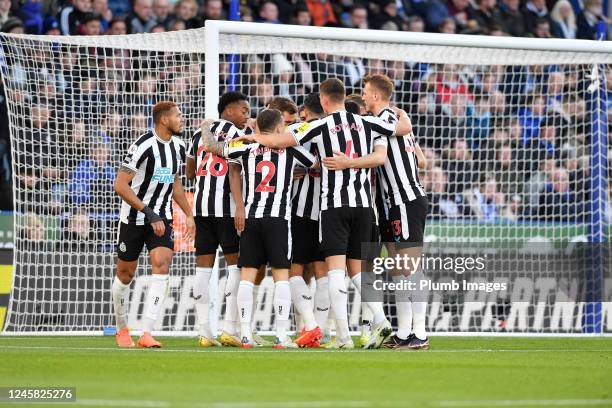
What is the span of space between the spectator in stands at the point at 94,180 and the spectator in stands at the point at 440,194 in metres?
4.03

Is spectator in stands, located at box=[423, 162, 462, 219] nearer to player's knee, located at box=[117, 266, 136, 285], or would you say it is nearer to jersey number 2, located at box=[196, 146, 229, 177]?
jersey number 2, located at box=[196, 146, 229, 177]

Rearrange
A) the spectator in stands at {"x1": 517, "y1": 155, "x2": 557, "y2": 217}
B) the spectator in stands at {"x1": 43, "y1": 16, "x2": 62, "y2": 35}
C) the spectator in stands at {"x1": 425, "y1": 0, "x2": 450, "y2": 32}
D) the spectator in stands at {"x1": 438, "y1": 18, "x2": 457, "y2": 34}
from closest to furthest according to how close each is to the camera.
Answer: the spectator in stands at {"x1": 517, "y1": 155, "x2": 557, "y2": 217}, the spectator in stands at {"x1": 43, "y1": 16, "x2": 62, "y2": 35}, the spectator in stands at {"x1": 438, "y1": 18, "x2": 457, "y2": 34}, the spectator in stands at {"x1": 425, "y1": 0, "x2": 450, "y2": 32}

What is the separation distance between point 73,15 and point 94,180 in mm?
4356

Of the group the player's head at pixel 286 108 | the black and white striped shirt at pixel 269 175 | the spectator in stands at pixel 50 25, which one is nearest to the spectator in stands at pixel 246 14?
the spectator in stands at pixel 50 25

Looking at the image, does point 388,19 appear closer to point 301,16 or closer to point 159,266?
point 301,16

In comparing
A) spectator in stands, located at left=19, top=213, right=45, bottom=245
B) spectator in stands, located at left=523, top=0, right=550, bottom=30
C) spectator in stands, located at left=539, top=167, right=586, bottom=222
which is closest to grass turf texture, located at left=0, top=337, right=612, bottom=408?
spectator in stands, located at left=19, top=213, right=45, bottom=245

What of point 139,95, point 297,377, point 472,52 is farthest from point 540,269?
point 297,377

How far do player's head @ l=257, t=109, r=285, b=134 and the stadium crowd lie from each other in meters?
2.54

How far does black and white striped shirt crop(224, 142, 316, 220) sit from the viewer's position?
9.41 m

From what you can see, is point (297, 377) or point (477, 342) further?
point (477, 342)

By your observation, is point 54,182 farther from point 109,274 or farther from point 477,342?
point 477,342

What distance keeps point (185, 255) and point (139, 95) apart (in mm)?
1706

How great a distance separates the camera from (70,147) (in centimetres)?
1209

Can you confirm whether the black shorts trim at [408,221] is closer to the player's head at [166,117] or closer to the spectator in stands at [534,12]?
the player's head at [166,117]
